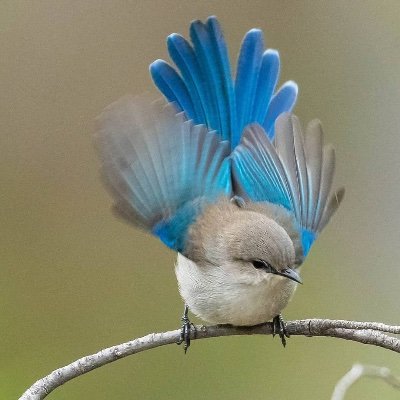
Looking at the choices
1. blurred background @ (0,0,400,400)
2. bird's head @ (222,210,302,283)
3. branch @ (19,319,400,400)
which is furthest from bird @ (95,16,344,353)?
blurred background @ (0,0,400,400)

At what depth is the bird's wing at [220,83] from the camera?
378 cm

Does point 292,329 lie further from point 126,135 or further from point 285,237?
point 126,135

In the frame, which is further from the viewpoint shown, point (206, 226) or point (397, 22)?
point (397, 22)

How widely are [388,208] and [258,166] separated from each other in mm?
1671

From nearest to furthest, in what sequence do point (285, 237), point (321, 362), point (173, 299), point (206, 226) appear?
point (285, 237)
point (206, 226)
point (321, 362)
point (173, 299)

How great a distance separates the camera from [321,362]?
14.9 ft

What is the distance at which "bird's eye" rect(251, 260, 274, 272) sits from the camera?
10.8 feet

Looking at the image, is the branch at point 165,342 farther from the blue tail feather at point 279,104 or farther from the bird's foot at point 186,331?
the blue tail feather at point 279,104

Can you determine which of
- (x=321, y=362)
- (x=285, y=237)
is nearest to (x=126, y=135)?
(x=285, y=237)

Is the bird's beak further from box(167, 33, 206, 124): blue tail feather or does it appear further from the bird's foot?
box(167, 33, 206, 124): blue tail feather

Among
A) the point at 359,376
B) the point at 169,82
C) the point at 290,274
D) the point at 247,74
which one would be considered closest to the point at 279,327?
the point at 290,274

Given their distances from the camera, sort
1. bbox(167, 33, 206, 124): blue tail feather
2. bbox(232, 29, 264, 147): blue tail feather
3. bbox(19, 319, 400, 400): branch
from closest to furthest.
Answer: bbox(19, 319, 400, 400): branch
bbox(167, 33, 206, 124): blue tail feather
bbox(232, 29, 264, 147): blue tail feather

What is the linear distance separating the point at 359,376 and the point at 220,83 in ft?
4.64

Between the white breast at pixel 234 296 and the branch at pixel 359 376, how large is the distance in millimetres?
430
